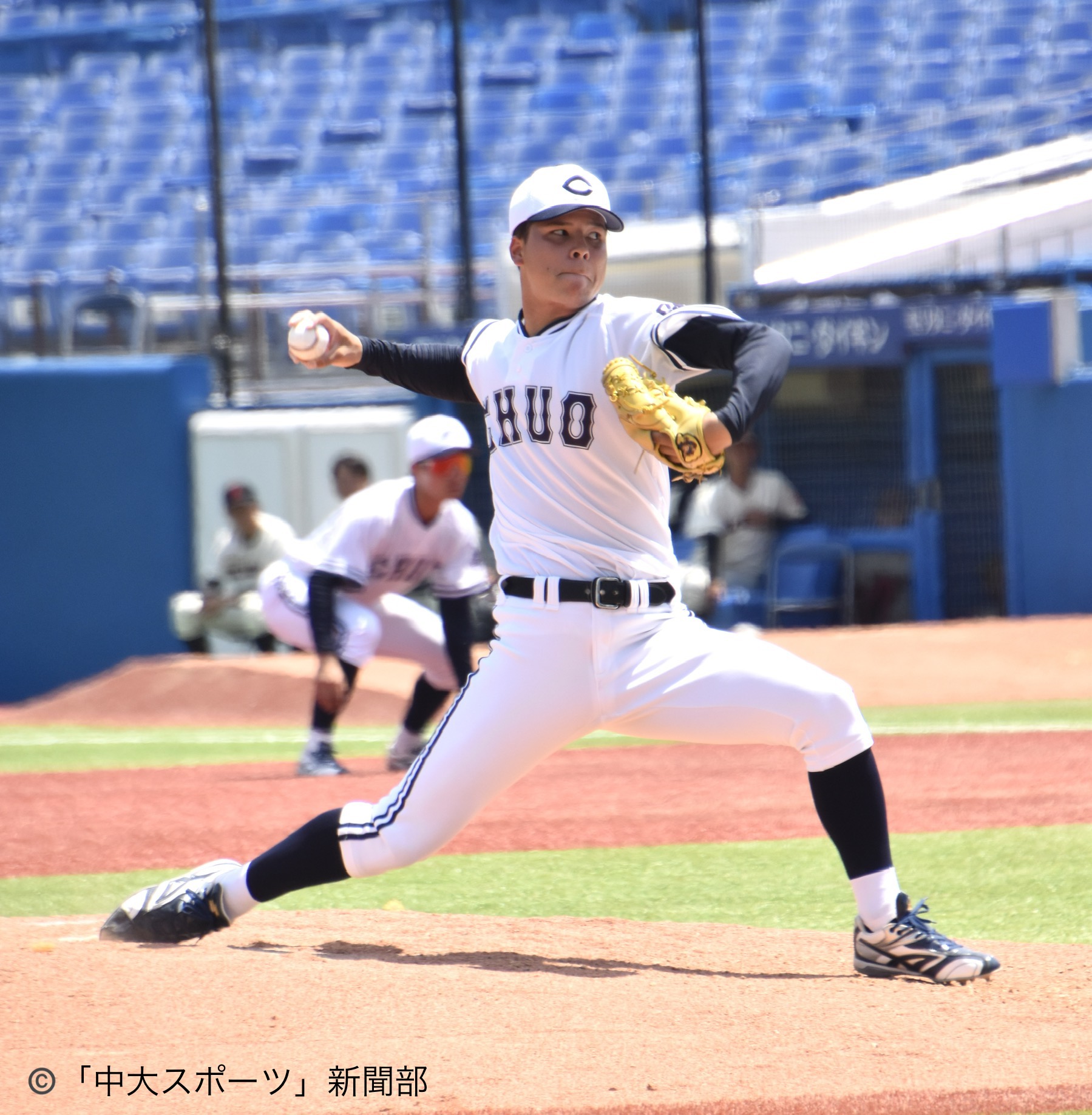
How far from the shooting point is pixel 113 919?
170 inches

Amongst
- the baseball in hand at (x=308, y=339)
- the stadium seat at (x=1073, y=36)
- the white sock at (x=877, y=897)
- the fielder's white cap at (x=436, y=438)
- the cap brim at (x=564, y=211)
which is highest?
the stadium seat at (x=1073, y=36)

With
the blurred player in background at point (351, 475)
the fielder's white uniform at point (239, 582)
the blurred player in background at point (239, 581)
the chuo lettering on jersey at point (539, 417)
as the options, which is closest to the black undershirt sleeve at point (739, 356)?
the chuo lettering on jersey at point (539, 417)

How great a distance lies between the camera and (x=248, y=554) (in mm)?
12984

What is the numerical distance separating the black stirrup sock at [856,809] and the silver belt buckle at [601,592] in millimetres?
566

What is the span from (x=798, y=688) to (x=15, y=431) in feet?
39.0

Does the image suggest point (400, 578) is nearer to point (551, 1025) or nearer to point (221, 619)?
point (551, 1025)

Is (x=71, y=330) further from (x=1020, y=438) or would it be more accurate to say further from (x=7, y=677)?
(x=1020, y=438)

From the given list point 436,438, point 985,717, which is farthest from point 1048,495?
point 436,438

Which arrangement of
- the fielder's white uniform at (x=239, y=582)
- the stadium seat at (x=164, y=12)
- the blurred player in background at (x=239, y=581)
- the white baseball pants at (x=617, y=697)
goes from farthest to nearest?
1. the stadium seat at (x=164, y=12)
2. the fielder's white uniform at (x=239, y=582)
3. the blurred player in background at (x=239, y=581)
4. the white baseball pants at (x=617, y=697)

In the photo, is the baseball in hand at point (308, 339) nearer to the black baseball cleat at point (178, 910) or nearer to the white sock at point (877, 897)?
the black baseball cleat at point (178, 910)

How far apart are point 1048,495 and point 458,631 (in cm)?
692

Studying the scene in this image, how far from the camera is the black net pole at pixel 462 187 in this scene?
1507cm

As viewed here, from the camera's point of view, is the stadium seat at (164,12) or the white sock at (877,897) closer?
the white sock at (877,897)

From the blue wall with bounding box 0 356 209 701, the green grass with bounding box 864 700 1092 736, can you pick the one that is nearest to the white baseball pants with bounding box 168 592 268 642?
the blue wall with bounding box 0 356 209 701
